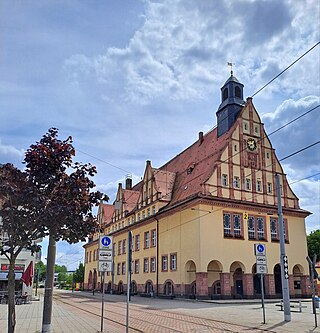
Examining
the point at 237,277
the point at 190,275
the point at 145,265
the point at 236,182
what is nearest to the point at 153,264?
the point at 145,265

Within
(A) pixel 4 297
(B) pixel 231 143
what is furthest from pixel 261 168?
(A) pixel 4 297

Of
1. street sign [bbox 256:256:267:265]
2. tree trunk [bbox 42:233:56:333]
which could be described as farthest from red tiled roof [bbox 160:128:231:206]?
tree trunk [bbox 42:233:56:333]

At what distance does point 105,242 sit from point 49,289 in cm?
235

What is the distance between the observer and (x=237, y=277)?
121 feet

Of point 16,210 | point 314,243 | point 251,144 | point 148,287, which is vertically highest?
point 251,144

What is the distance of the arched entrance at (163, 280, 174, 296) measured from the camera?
3912 cm

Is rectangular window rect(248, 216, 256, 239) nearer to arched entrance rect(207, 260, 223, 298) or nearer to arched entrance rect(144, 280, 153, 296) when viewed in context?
arched entrance rect(207, 260, 223, 298)

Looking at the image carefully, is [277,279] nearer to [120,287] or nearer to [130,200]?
[120,287]

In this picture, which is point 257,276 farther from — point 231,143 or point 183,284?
point 231,143

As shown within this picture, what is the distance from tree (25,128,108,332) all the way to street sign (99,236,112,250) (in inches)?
31.4

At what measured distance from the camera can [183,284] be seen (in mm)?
36344

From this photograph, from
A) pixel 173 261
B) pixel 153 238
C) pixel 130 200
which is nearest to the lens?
pixel 173 261

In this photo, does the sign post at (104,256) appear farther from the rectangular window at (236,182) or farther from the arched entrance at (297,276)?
the arched entrance at (297,276)

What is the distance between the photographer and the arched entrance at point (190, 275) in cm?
3578
